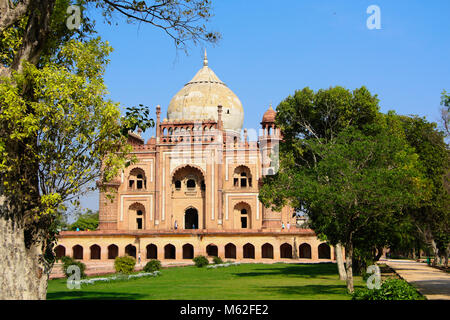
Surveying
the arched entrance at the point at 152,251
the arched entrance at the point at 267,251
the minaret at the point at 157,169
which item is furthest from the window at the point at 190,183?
the arched entrance at the point at 267,251

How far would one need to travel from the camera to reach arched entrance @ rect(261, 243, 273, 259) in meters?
35.2

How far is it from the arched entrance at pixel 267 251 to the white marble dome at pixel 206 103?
9.68 meters

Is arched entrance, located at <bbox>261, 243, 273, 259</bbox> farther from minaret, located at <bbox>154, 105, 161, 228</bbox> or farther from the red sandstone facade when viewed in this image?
minaret, located at <bbox>154, 105, 161, 228</bbox>

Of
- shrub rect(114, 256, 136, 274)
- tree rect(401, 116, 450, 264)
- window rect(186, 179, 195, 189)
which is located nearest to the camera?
shrub rect(114, 256, 136, 274)

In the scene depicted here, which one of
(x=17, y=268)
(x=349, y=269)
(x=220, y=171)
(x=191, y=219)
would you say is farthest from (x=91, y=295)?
(x=191, y=219)

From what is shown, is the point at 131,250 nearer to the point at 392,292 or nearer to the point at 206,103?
the point at 206,103

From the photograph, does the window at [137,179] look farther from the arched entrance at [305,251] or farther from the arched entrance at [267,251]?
the arched entrance at [305,251]

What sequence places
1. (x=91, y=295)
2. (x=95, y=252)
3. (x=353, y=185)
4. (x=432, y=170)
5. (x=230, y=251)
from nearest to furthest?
(x=353, y=185), (x=91, y=295), (x=432, y=170), (x=230, y=251), (x=95, y=252)

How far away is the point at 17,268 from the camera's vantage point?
8.20 metres

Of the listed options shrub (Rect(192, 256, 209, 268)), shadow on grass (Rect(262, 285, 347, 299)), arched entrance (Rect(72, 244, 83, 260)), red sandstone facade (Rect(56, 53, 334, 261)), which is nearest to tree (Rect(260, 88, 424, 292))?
shadow on grass (Rect(262, 285, 347, 299))

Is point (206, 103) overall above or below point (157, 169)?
above

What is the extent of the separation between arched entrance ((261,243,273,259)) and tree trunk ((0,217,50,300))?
2760 centimetres

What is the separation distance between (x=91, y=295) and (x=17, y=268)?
21.0 feet
